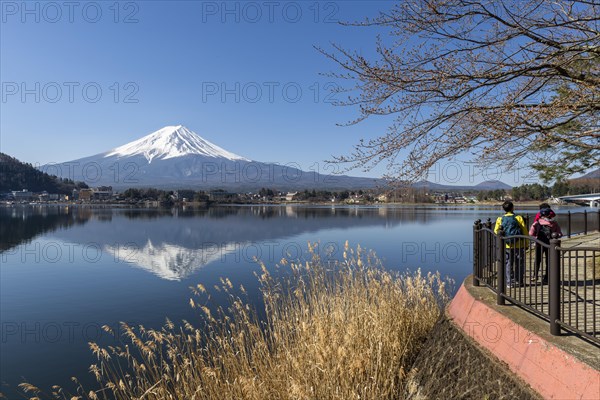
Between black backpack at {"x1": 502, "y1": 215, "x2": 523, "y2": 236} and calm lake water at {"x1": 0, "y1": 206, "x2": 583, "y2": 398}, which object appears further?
calm lake water at {"x1": 0, "y1": 206, "x2": 583, "y2": 398}

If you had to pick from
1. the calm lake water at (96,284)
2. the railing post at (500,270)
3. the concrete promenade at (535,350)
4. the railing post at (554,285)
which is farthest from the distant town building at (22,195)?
the railing post at (554,285)

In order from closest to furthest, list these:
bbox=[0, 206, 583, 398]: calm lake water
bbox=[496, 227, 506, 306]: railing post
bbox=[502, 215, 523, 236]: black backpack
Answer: bbox=[496, 227, 506, 306]: railing post → bbox=[502, 215, 523, 236]: black backpack → bbox=[0, 206, 583, 398]: calm lake water

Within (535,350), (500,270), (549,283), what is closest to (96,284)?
(500,270)

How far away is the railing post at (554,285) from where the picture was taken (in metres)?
4.98

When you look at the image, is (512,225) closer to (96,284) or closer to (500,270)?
(500,270)

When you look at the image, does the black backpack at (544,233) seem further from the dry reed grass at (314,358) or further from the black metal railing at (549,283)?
the dry reed grass at (314,358)

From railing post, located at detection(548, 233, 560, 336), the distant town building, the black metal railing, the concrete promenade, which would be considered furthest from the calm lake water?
the distant town building

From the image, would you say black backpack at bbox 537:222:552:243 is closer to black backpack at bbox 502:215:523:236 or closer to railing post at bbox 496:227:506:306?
black backpack at bbox 502:215:523:236

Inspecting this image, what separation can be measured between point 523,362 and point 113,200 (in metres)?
217

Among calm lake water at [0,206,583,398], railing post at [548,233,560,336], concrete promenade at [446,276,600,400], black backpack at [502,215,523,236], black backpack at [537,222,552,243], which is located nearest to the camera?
concrete promenade at [446,276,600,400]

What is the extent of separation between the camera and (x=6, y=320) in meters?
17.9

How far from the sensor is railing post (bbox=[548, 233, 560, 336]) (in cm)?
498

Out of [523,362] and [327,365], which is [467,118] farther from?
[327,365]

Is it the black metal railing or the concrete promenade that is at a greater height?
the black metal railing
